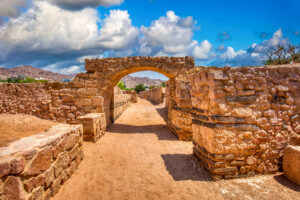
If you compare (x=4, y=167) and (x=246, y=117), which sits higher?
(x=246, y=117)

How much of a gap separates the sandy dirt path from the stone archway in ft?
10.4

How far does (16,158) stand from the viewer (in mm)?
2033

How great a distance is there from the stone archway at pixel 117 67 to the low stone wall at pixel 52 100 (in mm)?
275

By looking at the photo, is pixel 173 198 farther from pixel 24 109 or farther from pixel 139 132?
pixel 24 109

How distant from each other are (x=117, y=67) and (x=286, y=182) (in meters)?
6.37

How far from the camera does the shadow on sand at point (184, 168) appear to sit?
136 inches

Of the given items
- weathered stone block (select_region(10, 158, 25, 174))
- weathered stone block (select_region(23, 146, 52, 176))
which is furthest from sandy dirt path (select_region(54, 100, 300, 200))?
weathered stone block (select_region(10, 158, 25, 174))

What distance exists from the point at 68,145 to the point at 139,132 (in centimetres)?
442

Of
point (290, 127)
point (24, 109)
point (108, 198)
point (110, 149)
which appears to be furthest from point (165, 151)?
point (24, 109)

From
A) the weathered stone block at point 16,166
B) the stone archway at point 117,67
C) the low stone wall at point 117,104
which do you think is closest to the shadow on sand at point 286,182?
→ the weathered stone block at point 16,166

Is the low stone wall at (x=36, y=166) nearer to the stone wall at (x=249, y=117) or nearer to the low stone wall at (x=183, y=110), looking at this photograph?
the stone wall at (x=249, y=117)

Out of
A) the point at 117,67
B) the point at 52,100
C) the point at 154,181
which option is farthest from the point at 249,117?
the point at 52,100

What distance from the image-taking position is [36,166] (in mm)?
2332

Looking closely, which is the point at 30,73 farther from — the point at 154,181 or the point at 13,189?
the point at 13,189
